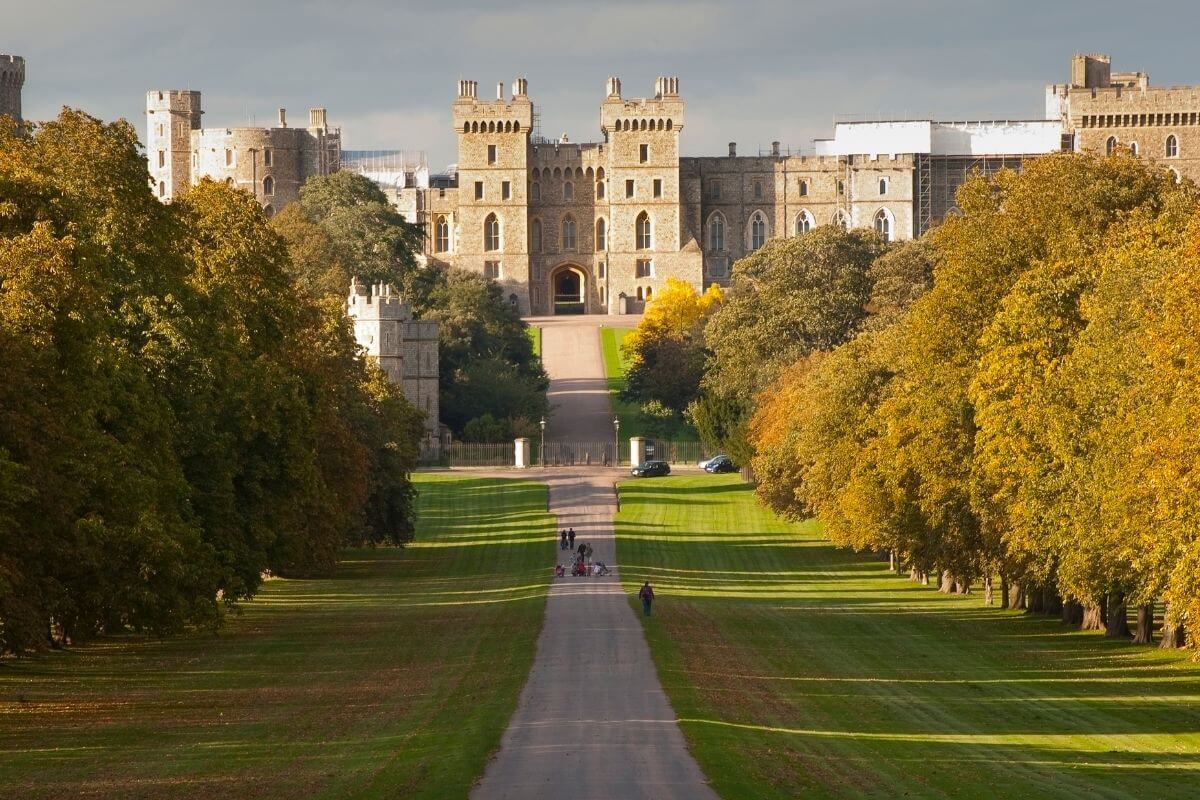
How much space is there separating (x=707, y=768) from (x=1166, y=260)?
51.4ft

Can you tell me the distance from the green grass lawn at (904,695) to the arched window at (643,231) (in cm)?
7192

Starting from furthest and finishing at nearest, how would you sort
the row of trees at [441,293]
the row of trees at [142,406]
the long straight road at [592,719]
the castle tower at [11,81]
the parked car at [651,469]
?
1. the castle tower at [11,81]
2. the row of trees at [441,293]
3. the parked car at [651,469]
4. the row of trees at [142,406]
5. the long straight road at [592,719]

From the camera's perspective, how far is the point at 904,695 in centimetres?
2994

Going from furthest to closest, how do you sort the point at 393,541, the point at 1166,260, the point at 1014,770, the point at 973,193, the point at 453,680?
→ 1. the point at 393,541
2. the point at 973,193
3. the point at 1166,260
4. the point at 453,680
5. the point at 1014,770

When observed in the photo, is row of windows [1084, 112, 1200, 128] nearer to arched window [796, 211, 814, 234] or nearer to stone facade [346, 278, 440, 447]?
arched window [796, 211, 814, 234]

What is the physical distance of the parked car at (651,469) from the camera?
7762cm

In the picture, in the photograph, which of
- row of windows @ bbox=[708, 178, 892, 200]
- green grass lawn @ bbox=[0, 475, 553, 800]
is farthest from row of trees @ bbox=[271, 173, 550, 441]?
green grass lawn @ bbox=[0, 475, 553, 800]

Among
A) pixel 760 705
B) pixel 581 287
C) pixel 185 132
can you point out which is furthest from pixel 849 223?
pixel 760 705

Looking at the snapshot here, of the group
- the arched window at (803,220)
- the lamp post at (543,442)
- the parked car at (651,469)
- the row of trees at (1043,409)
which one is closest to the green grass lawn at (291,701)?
the row of trees at (1043,409)

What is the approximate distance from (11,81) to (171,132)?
43986 mm

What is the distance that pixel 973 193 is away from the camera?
44.5m

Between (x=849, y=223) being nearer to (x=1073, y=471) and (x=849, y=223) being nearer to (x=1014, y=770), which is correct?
(x=1073, y=471)

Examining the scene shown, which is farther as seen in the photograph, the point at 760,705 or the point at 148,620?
the point at 148,620

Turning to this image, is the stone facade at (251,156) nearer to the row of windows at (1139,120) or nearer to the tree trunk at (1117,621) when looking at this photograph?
the row of windows at (1139,120)
